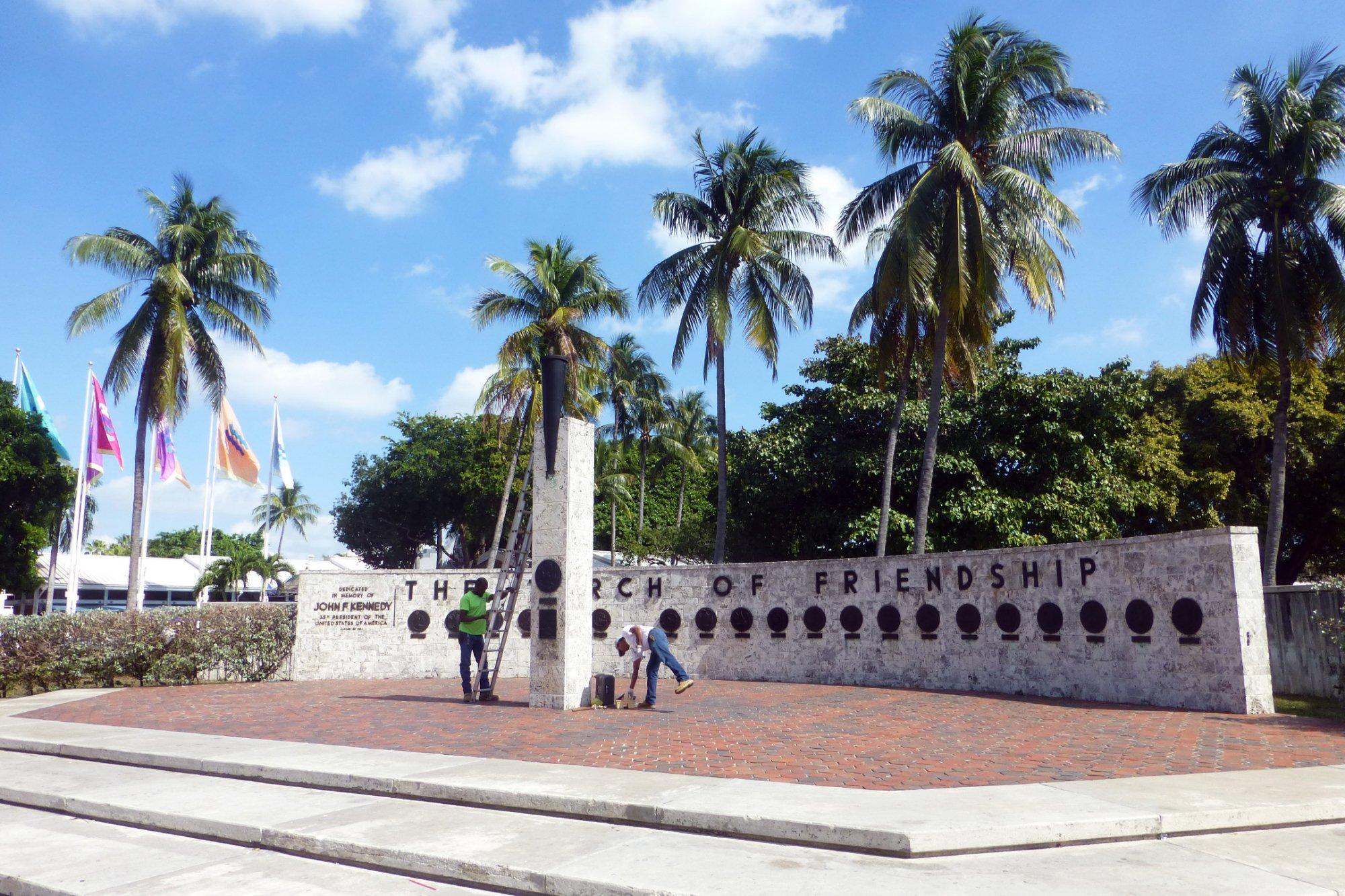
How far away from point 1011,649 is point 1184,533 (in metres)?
3.54

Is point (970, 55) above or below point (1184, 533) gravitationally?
above

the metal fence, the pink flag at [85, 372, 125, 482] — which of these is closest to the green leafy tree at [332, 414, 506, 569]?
the pink flag at [85, 372, 125, 482]

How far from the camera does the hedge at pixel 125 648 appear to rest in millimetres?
18188

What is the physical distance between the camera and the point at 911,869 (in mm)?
5930

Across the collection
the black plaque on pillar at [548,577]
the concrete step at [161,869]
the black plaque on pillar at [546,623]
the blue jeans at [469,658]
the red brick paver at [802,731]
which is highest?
the black plaque on pillar at [548,577]

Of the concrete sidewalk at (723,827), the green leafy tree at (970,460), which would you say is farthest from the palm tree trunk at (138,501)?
the concrete sidewalk at (723,827)

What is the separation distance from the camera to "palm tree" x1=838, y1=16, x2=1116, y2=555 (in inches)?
827

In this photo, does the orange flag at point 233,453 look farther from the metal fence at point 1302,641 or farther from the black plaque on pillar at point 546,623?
the metal fence at point 1302,641

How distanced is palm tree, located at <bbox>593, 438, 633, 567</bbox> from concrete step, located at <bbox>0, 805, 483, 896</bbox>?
1557 inches

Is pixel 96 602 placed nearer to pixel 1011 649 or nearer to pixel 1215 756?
pixel 1011 649

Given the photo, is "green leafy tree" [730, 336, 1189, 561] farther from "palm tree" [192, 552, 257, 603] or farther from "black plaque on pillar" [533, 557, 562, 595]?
"palm tree" [192, 552, 257, 603]

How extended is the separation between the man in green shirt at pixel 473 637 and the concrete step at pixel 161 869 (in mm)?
7291

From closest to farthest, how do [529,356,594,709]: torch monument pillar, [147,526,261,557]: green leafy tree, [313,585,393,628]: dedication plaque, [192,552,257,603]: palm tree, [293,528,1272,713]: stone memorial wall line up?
[293,528,1272,713]: stone memorial wall, [529,356,594,709]: torch monument pillar, [313,585,393,628]: dedication plaque, [192,552,257,603]: palm tree, [147,526,261,557]: green leafy tree

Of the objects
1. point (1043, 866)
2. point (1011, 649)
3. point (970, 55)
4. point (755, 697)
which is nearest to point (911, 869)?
point (1043, 866)
